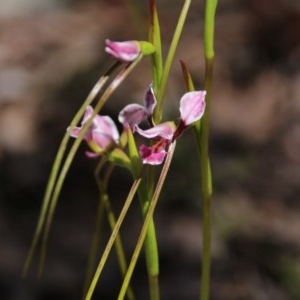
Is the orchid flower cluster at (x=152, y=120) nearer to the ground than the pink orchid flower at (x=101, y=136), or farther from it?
farther from it

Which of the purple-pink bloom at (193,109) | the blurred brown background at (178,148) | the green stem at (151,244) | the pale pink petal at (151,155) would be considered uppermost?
the purple-pink bloom at (193,109)

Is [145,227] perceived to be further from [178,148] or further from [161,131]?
[178,148]

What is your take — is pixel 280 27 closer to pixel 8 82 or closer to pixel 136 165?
pixel 8 82

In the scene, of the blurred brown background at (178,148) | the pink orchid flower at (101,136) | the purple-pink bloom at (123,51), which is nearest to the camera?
the purple-pink bloom at (123,51)

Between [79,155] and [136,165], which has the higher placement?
[136,165]

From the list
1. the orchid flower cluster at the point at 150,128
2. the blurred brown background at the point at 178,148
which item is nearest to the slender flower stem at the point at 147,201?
the orchid flower cluster at the point at 150,128

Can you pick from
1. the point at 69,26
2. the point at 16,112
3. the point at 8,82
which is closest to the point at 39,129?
the point at 16,112

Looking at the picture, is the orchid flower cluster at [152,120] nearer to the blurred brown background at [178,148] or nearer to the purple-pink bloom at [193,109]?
the purple-pink bloom at [193,109]
